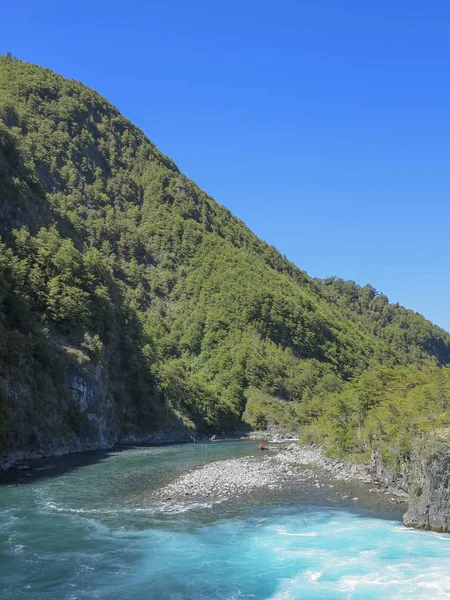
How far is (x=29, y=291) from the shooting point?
8038 cm

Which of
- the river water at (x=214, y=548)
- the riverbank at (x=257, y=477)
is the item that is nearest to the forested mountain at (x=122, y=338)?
the riverbank at (x=257, y=477)

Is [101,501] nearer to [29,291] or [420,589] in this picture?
[420,589]

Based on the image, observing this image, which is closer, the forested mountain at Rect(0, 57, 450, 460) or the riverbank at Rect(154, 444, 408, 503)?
the riverbank at Rect(154, 444, 408, 503)

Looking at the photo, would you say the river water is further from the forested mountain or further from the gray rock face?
the forested mountain

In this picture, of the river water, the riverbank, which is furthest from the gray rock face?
the riverbank

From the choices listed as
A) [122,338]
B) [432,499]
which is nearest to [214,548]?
[432,499]

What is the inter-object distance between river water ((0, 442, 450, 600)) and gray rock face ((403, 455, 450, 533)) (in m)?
1.14

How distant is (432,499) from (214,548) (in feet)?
44.0

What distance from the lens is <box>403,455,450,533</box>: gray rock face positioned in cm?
3073

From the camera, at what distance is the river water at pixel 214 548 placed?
22.8 metres

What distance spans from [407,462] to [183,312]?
470 ft

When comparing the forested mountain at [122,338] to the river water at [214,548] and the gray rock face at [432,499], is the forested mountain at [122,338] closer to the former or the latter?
the river water at [214,548]

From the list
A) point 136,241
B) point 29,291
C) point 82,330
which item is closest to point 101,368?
point 82,330

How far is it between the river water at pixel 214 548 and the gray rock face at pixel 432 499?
1.14 meters
